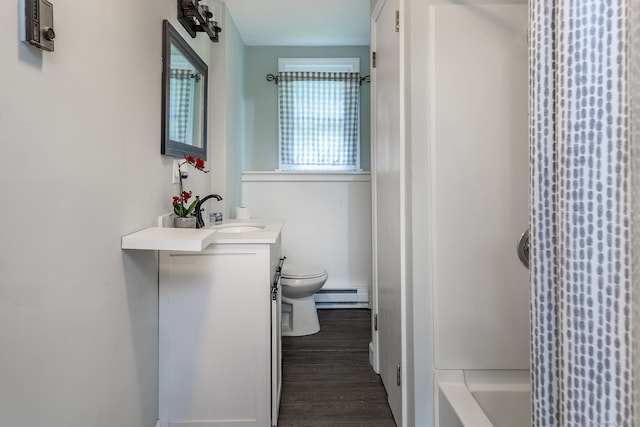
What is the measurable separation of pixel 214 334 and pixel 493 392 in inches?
46.2

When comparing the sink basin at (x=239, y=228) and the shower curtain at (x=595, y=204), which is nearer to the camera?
the shower curtain at (x=595, y=204)

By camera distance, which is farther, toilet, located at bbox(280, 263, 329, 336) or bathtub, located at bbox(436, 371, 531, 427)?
toilet, located at bbox(280, 263, 329, 336)

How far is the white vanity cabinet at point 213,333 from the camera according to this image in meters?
1.54

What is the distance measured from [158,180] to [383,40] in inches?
54.4

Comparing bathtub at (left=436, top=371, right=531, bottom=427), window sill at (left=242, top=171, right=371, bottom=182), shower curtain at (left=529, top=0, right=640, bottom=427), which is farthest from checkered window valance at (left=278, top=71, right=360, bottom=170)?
shower curtain at (left=529, top=0, right=640, bottom=427)

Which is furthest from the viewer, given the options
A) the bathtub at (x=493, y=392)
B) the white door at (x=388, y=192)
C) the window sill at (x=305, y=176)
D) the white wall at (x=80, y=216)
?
the window sill at (x=305, y=176)

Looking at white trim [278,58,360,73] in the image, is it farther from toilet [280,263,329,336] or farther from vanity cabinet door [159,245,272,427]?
vanity cabinet door [159,245,272,427]

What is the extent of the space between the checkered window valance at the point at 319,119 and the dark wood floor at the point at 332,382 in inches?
59.7

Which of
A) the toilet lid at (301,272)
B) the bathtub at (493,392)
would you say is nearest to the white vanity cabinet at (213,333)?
the bathtub at (493,392)

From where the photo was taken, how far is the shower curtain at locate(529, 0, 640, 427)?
0.55 metres

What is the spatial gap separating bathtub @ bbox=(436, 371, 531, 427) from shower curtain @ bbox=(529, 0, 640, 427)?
82 cm

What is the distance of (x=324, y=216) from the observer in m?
3.28

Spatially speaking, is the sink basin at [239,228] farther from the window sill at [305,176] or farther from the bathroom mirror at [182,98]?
the window sill at [305,176]

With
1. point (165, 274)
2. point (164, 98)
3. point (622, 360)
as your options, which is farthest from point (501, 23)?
point (165, 274)
